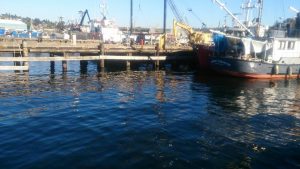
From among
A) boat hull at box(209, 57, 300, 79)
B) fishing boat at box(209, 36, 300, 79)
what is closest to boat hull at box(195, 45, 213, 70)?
fishing boat at box(209, 36, 300, 79)

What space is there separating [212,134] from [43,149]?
26.4 feet

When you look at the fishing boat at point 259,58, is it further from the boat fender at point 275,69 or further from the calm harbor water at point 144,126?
the calm harbor water at point 144,126

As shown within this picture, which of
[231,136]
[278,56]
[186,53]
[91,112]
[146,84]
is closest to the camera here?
[231,136]

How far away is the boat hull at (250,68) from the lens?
34.6 m

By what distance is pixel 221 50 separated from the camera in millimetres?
37406

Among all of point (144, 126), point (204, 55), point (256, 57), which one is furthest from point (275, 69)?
point (144, 126)

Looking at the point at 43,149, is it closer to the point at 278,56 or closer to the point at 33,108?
the point at 33,108

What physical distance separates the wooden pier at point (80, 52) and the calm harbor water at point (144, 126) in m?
3.87

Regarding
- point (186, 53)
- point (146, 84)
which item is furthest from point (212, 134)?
point (186, 53)

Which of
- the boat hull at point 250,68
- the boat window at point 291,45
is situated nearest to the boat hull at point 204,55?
the boat hull at point 250,68

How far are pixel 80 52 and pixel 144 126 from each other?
22.4m

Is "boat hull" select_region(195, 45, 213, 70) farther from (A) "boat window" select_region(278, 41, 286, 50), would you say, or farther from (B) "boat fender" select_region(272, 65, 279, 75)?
(A) "boat window" select_region(278, 41, 286, 50)

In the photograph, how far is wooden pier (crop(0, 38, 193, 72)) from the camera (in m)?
32.2

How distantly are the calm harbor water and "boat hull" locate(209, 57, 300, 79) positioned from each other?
19.5ft
